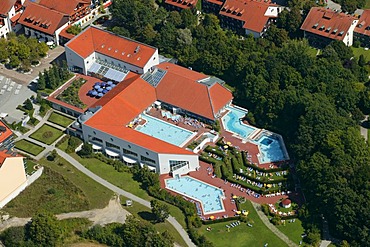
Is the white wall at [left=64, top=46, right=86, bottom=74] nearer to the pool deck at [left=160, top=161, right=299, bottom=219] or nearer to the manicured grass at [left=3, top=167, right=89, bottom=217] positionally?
the manicured grass at [left=3, top=167, right=89, bottom=217]

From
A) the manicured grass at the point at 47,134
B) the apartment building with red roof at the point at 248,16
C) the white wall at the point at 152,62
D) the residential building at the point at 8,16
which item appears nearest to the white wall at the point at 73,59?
the white wall at the point at 152,62

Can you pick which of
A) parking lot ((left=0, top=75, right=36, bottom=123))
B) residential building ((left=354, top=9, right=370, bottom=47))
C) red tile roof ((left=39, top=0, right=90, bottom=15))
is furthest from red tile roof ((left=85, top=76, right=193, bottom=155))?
residential building ((left=354, top=9, right=370, bottom=47))

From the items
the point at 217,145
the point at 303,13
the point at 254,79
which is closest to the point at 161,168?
the point at 217,145

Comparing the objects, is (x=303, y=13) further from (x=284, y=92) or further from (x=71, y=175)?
(x=71, y=175)

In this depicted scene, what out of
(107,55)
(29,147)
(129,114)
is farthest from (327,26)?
(29,147)

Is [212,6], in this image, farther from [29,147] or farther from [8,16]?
[29,147]
